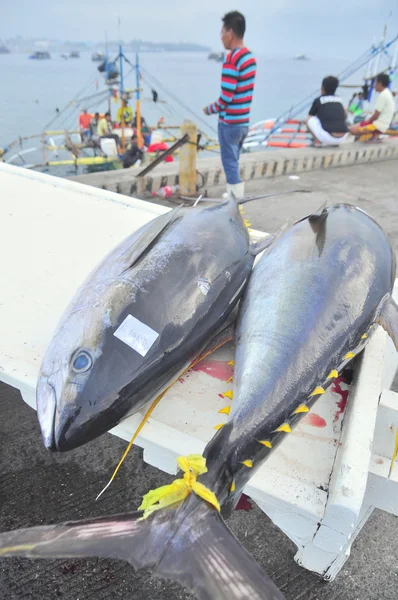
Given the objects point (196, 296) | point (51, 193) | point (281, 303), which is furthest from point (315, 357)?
point (51, 193)

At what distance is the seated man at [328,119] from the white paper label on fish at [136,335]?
9.82 meters

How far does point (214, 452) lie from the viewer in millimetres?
1354

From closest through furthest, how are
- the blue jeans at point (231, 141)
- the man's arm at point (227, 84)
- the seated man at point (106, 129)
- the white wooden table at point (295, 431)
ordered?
the white wooden table at point (295, 431) < the man's arm at point (227, 84) < the blue jeans at point (231, 141) < the seated man at point (106, 129)

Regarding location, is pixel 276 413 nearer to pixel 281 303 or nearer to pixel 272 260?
pixel 281 303

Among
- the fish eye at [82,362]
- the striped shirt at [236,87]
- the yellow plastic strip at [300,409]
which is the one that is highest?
the striped shirt at [236,87]

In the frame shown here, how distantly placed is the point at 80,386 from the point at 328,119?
1026 centimetres

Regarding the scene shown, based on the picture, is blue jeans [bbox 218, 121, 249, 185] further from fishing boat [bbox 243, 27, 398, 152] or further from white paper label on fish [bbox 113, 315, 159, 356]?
fishing boat [bbox 243, 27, 398, 152]

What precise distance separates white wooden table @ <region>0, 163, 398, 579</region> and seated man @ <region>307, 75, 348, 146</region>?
357 inches

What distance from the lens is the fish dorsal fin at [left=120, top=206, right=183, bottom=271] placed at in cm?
192

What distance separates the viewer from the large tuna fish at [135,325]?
1513 millimetres

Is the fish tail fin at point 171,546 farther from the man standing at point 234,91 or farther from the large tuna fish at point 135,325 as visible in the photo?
the man standing at point 234,91

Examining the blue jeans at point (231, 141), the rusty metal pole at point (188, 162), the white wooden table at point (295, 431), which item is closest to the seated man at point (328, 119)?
the rusty metal pole at point (188, 162)

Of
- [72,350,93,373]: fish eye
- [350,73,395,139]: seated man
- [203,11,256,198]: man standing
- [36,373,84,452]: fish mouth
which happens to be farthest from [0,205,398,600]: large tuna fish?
[350,73,395,139]: seated man

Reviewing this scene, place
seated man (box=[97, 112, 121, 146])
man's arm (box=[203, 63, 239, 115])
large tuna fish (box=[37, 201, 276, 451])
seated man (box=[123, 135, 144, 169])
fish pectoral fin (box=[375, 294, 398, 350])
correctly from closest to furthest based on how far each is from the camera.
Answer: large tuna fish (box=[37, 201, 276, 451])
fish pectoral fin (box=[375, 294, 398, 350])
man's arm (box=[203, 63, 239, 115])
seated man (box=[123, 135, 144, 169])
seated man (box=[97, 112, 121, 146])
